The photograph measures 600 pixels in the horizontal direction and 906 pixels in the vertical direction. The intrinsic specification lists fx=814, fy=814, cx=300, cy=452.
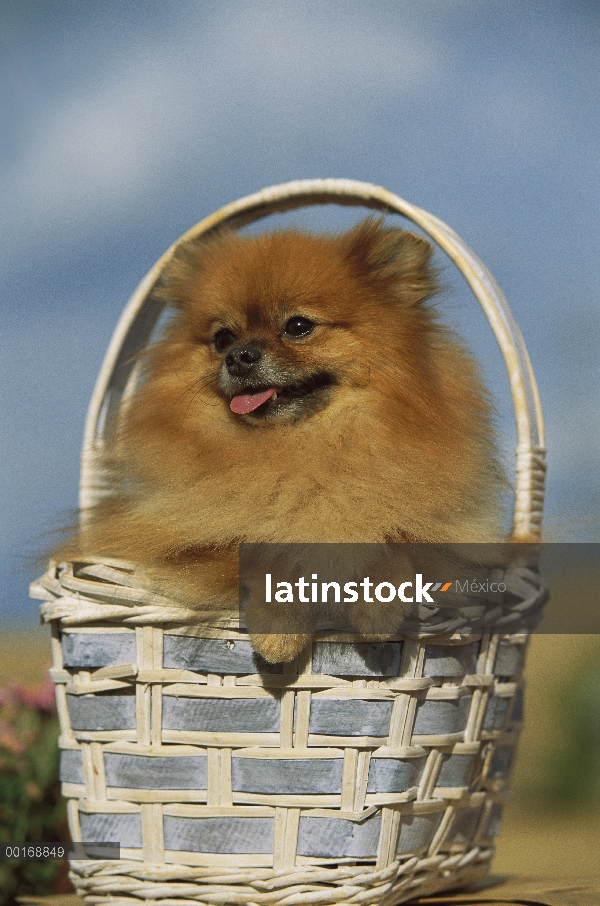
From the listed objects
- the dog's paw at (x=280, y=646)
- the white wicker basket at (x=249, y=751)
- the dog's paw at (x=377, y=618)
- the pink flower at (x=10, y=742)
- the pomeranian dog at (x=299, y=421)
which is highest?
the pomeranian dog at (x=299, y=421)

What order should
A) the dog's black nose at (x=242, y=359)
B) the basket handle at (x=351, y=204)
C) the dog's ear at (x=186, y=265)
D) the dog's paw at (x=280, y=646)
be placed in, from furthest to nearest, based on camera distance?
the dog's ear at (x=186, y=265) < the basket handle at (x=351, y=204) < the dog's black nose at (x=242, y=359) < the dog's paw at (x=280, y=646)

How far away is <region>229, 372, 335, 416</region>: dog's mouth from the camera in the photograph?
1562 millimetres

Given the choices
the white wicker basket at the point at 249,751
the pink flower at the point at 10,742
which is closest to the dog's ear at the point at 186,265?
the white wicker basket at the point at 249,751

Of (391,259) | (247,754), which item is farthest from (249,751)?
(391,259)

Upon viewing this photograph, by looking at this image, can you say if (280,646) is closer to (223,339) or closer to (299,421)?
(299,421)

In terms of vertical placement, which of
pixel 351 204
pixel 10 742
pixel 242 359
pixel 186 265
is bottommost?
pixel 10 742

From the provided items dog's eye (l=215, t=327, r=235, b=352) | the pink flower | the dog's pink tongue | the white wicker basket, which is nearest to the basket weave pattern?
the white wicker basket

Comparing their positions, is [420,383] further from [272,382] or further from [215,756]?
[215,756]

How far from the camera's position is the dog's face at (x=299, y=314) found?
1.56 m

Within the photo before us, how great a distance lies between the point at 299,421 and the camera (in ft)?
5.11

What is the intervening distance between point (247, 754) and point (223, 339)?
828mm

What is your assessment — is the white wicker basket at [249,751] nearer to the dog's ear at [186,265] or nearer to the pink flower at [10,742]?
the dog's ear at [186,265]

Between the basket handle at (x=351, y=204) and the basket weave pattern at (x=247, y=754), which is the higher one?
the basket handle at (x=351, y=204)

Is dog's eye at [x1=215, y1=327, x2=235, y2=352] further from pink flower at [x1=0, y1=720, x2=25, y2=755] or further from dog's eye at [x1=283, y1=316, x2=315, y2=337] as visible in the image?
pink flower at [x1=0, y1=720, x2=25, y2=755]
